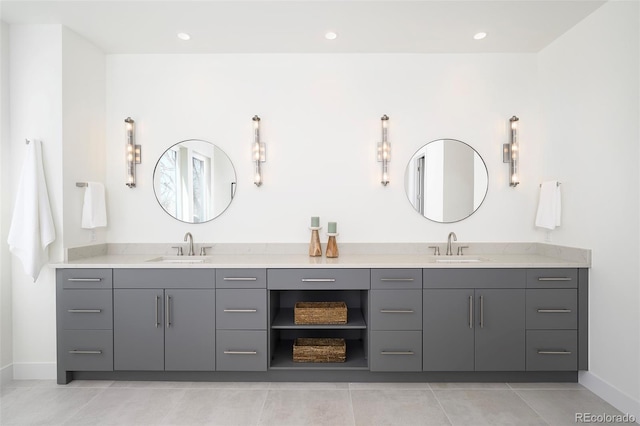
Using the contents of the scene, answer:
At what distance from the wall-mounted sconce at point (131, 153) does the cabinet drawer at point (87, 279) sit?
34.6 inches

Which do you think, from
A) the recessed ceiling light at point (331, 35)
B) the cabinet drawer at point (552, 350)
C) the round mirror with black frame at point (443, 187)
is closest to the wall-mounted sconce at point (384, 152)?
the round mirror with black frame at point (443, 187)

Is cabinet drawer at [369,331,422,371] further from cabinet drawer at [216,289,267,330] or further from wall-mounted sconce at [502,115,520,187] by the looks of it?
wall-mounted sconce at [502,115,520,187]

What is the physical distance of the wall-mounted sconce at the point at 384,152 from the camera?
3.09 metres

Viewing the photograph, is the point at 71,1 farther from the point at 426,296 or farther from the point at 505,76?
the point at 505,76

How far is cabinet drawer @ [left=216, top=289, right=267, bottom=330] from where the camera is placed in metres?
2.56

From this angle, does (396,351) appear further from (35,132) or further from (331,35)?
(35,132)

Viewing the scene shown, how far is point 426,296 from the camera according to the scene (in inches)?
100

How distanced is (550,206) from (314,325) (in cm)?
210

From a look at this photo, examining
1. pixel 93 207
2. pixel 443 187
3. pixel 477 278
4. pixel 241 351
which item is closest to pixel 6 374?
pixel 93 207

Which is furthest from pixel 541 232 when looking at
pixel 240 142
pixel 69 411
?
pixel 69 411

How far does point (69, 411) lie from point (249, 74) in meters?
2.83

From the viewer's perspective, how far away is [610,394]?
7.65ft

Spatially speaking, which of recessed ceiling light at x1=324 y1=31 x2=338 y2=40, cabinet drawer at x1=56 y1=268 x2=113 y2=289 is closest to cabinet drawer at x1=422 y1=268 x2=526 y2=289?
recessed ceiling light at x1=324 y1=31 x2=338 y2=40

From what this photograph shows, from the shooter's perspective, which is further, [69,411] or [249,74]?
[249,74]
